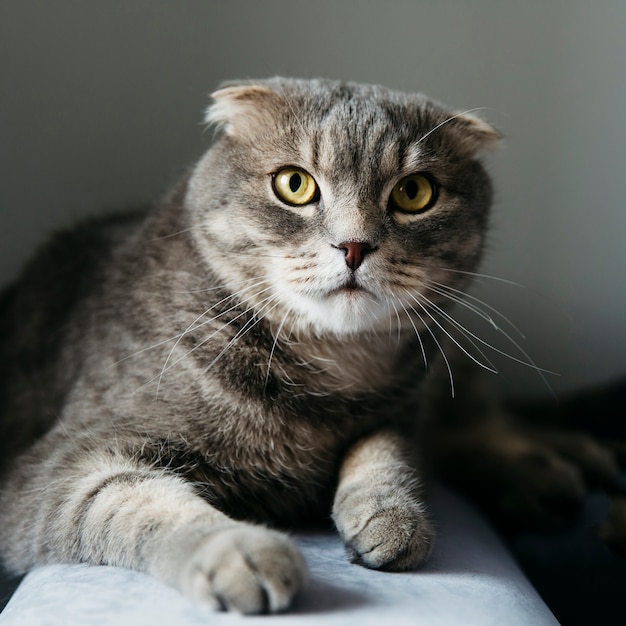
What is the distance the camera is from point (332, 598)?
3.30 ft

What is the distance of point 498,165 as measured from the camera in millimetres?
2264

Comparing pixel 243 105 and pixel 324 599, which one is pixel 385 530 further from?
pixel 243 105

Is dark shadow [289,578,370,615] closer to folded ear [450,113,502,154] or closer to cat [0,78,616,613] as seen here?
cat [0,78,616,613]

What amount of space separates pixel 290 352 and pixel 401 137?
0.41 metres

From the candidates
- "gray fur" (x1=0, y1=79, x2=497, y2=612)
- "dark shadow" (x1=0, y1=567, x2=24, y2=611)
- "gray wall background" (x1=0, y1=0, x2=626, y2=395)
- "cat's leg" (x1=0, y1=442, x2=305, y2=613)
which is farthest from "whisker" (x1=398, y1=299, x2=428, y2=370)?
"dark shadow" (x1=0, y1=567, x2=24, y2=611)

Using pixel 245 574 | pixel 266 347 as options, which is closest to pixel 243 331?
pixel 266 347

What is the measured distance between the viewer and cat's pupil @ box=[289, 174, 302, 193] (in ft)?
4.30

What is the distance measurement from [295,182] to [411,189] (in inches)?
7.7

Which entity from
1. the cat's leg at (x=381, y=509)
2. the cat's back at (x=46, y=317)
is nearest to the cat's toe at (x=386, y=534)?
the cat's leg at (x=381, y=509)

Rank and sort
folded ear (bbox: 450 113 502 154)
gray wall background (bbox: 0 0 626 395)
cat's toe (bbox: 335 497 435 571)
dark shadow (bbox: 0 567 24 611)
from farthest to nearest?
gray wall background (bbox: 0 0 626 395), folded ear (bbox: 450 113 502 154), dark shadow (bbox: 0 567 24 611), cat's toe (bbox: 335 497 435 571)

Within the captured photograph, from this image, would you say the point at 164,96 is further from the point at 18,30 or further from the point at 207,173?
the point at 207,173

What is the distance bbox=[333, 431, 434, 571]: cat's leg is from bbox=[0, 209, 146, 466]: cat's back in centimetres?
56

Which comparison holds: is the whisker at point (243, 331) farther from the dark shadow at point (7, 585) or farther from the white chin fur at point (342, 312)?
the dark shadow at point (7, 585)

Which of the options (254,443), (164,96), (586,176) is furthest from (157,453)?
(586,176)
